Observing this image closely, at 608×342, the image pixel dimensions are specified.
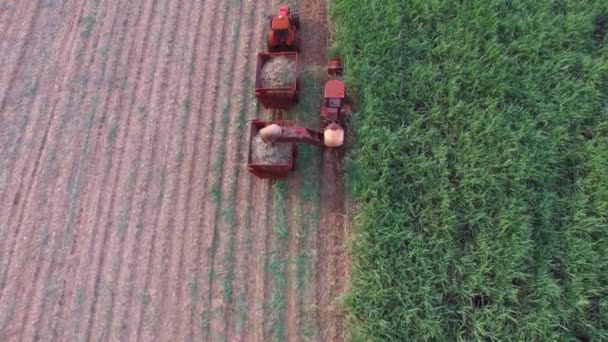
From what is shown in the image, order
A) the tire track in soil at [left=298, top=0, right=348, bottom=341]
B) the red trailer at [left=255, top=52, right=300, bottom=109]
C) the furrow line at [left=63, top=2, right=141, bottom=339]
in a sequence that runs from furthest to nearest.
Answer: the furrow line at [left=63, top=2, right=141, bottom=339] < the red trailer at [left=255, top=52, right=300, bottom=109] < the tire track in soil at [left=298, top=0, right=348, bottom=341]

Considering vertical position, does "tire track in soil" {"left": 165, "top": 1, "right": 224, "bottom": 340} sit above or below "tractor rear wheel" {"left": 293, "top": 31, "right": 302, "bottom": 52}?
below

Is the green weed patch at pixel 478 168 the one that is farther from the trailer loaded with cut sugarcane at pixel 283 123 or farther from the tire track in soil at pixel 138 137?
the tire track in soil at pixel 138 137

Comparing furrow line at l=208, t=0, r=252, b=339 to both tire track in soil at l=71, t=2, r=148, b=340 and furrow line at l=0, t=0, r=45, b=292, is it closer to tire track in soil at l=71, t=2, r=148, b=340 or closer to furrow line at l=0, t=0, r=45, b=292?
tire track in soil at l=71, t=2, r=148, b=340

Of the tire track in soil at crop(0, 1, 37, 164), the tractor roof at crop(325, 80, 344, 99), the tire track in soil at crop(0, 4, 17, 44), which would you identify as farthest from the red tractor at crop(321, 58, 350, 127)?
the tire track in soil at crop(0, 4, 17, 44)

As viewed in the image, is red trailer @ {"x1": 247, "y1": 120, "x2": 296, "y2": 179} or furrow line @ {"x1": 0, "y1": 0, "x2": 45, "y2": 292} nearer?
red trailer @ {"x1": 247, "y1": 120, "x2": 296, "y2": 179}

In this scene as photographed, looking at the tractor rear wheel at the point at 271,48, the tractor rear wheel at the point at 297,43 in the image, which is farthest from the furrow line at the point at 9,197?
the tractor rear wheel at the point at 297,43

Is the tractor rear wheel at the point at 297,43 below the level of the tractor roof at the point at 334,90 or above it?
above

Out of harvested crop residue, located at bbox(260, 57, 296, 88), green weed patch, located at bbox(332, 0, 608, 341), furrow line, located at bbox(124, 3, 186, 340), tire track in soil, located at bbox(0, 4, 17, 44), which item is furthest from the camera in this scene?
tire track in soil, located at bbox(0, 4, 17, 44)

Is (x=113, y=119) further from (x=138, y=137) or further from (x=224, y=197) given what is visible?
(x=224, y=197)
